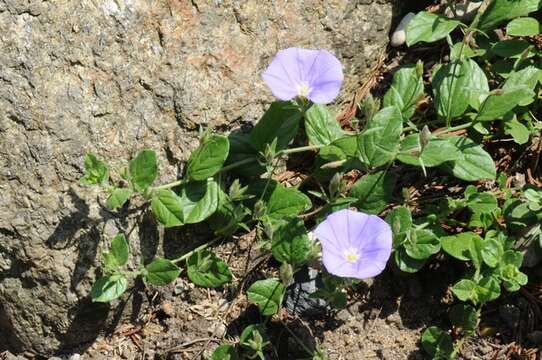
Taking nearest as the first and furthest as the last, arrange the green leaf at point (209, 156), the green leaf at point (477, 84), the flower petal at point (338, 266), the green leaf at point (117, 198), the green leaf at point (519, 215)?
the flower petal at point (338, 266) < the green leaf at point (117, 198) < the green leaf at point (209, 156) < the green leaf at point (519, 215) < the green leaf at point (477, 84)

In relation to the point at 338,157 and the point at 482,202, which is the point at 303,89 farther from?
the point at 482,202

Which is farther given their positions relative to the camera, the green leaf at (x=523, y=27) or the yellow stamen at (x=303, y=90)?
the green leaf at (x=523, y=27)

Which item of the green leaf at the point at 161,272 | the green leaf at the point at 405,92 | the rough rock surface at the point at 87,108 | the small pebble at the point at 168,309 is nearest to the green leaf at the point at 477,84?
the green leaf at the point at 405,92

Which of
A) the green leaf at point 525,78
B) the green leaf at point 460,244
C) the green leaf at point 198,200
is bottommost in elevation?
the green leaf at point 460,244

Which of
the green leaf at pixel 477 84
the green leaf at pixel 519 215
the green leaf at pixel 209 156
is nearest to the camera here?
the green leaf at pixel 209 156

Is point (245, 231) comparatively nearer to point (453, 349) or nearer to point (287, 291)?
point (287, 291)

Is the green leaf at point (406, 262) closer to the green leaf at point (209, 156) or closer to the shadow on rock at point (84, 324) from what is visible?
the green leaf at point (209, 156)

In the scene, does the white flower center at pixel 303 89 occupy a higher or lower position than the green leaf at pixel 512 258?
higher
